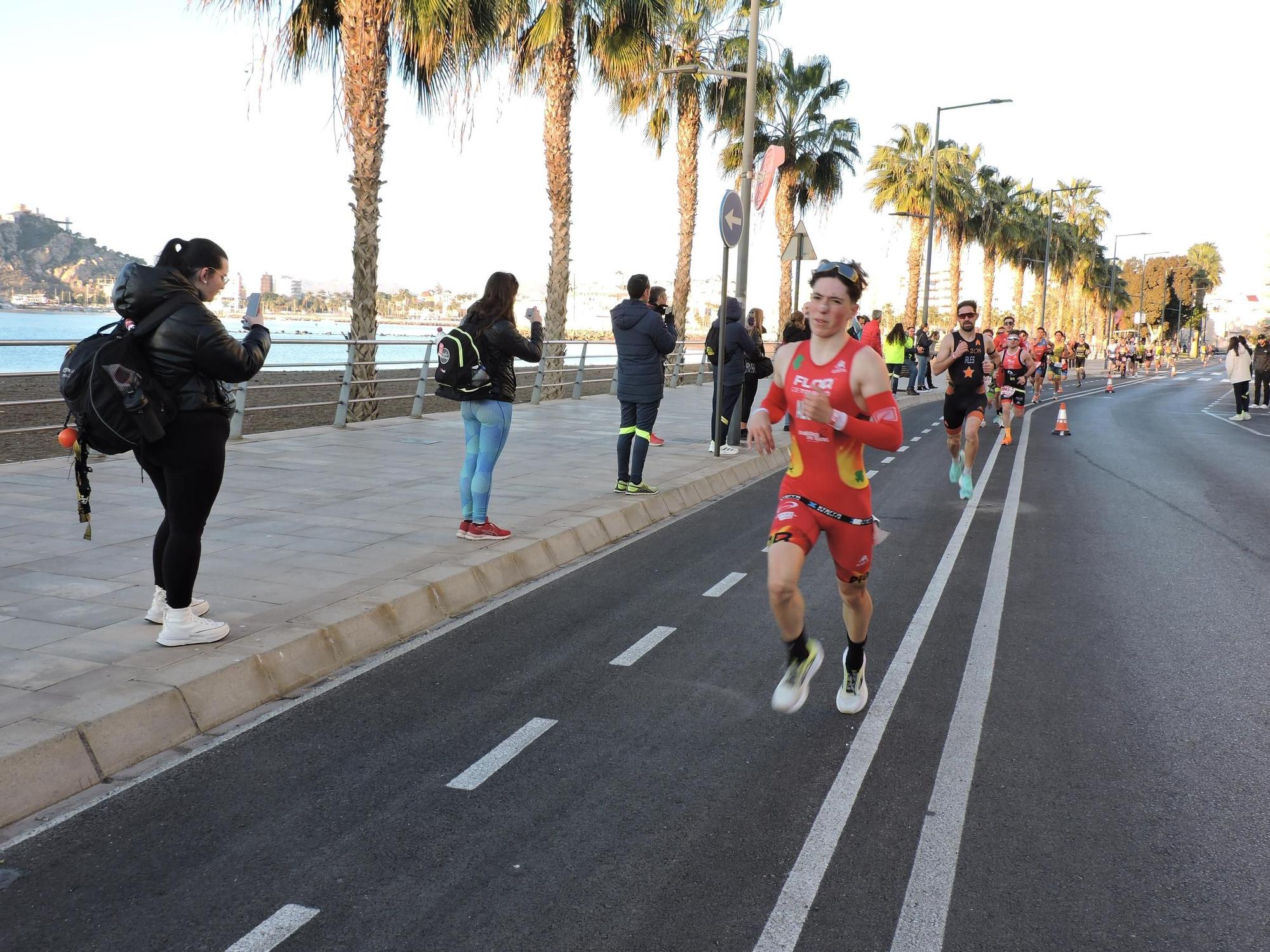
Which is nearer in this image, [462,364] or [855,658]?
[855,658]

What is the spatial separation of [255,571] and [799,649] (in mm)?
3544

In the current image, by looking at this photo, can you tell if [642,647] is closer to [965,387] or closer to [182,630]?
[182,630]

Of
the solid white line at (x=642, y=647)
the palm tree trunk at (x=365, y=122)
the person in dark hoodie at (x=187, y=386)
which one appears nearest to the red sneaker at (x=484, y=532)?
the solid white line at (x=642, y=647)

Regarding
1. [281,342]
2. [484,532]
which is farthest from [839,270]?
[281,342]

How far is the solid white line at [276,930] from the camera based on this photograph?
2988 mm

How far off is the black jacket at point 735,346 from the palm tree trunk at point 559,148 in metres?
7.99

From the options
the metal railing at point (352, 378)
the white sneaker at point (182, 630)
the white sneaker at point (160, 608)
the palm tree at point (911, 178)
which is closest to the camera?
the white sneaker at point (182, 630)

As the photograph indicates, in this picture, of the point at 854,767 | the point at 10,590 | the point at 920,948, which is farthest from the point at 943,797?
the point at 10,590

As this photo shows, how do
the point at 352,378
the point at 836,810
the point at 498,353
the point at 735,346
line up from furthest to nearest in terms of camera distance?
the point at 352,378, the point at 735,346, the point at 498,353, the point at 836,810

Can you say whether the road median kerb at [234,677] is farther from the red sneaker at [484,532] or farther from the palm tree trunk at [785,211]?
the palm tree trunk at [785,211]

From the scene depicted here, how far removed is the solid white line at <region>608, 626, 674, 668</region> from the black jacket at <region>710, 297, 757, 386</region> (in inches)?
276

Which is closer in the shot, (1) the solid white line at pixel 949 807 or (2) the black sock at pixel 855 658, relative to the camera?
(1) the solid white line at pixel 949 807

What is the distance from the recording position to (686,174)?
28.5 m

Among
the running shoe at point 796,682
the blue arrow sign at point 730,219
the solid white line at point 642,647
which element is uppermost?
the blue arrow sign at point 730,219
